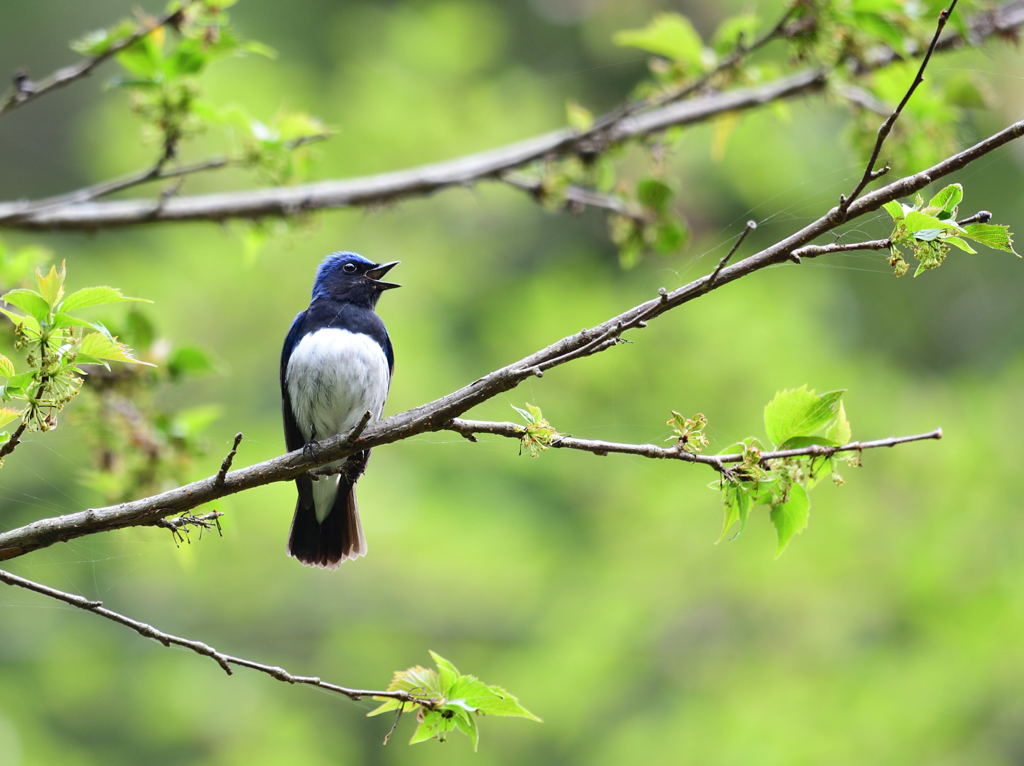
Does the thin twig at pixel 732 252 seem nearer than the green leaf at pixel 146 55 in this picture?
Yes

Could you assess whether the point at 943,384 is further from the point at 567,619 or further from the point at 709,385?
the point at 567,619

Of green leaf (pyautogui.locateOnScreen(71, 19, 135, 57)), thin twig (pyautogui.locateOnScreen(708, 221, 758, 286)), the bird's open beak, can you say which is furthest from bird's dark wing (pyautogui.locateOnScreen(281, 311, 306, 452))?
thin twig (pyautogui.locateOnScreen(708, 221, 758, 286))

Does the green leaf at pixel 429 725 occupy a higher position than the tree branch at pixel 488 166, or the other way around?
the tree branch at pixel 488 166

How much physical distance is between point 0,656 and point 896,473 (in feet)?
20.1

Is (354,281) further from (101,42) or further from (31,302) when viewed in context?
(31,302)

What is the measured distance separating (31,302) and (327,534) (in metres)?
1.70

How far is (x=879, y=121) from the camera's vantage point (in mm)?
4035

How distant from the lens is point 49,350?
6.12 ft

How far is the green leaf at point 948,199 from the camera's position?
5.73ft

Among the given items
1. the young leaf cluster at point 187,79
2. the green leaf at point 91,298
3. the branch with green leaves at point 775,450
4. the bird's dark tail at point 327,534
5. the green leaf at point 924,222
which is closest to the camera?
the green leaf at point 924,222

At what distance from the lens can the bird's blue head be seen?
12.9 feet

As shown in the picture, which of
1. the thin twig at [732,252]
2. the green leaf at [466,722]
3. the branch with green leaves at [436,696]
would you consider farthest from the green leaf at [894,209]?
the green leaf at [466,722]

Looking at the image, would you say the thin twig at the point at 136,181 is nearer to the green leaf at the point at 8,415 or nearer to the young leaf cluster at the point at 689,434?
the green leaf at the point at 8,415

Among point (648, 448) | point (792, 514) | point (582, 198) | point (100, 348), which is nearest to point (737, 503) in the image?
point (792, 514)
